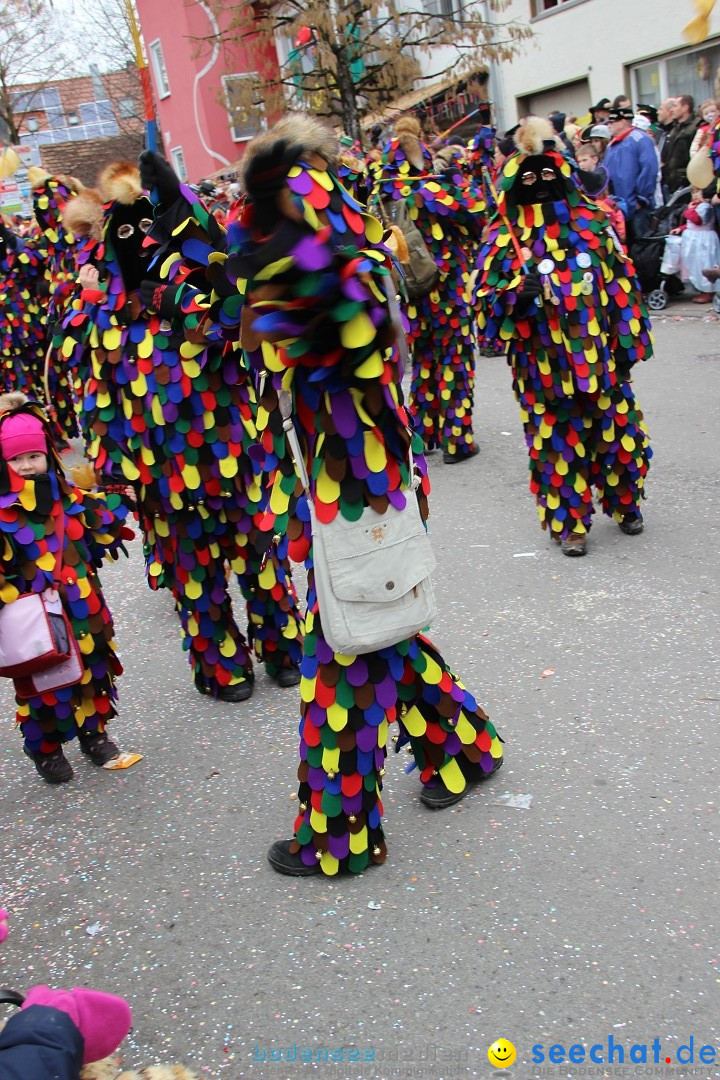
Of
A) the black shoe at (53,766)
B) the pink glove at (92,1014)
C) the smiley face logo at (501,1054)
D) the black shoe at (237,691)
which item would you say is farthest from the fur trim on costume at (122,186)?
the smiley face logo at (501,1054)

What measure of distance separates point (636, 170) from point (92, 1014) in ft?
33.2

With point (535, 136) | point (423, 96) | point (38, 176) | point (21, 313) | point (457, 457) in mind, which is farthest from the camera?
point (423, 96)

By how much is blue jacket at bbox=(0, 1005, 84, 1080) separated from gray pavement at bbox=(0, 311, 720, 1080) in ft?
2.04

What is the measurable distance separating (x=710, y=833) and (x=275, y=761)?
1.53 m

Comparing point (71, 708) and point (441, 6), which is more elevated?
point (441, 6)

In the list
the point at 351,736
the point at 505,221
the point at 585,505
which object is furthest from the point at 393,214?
the point at 351,736

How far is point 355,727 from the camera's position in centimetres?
275

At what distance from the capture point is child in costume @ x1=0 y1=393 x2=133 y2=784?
3.42 m

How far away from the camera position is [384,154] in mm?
7004

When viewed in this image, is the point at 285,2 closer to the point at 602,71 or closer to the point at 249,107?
the point at 249,107

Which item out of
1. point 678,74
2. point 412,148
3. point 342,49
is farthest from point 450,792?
point 678,74

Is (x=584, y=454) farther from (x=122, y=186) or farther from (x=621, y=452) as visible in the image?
(x=122, y=186)

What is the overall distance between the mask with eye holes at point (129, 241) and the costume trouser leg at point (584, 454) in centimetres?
204

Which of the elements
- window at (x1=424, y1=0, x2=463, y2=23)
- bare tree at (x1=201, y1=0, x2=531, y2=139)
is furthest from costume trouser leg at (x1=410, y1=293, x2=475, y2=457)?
window at (x1=424, y1=0, x2=463, y2=23)
